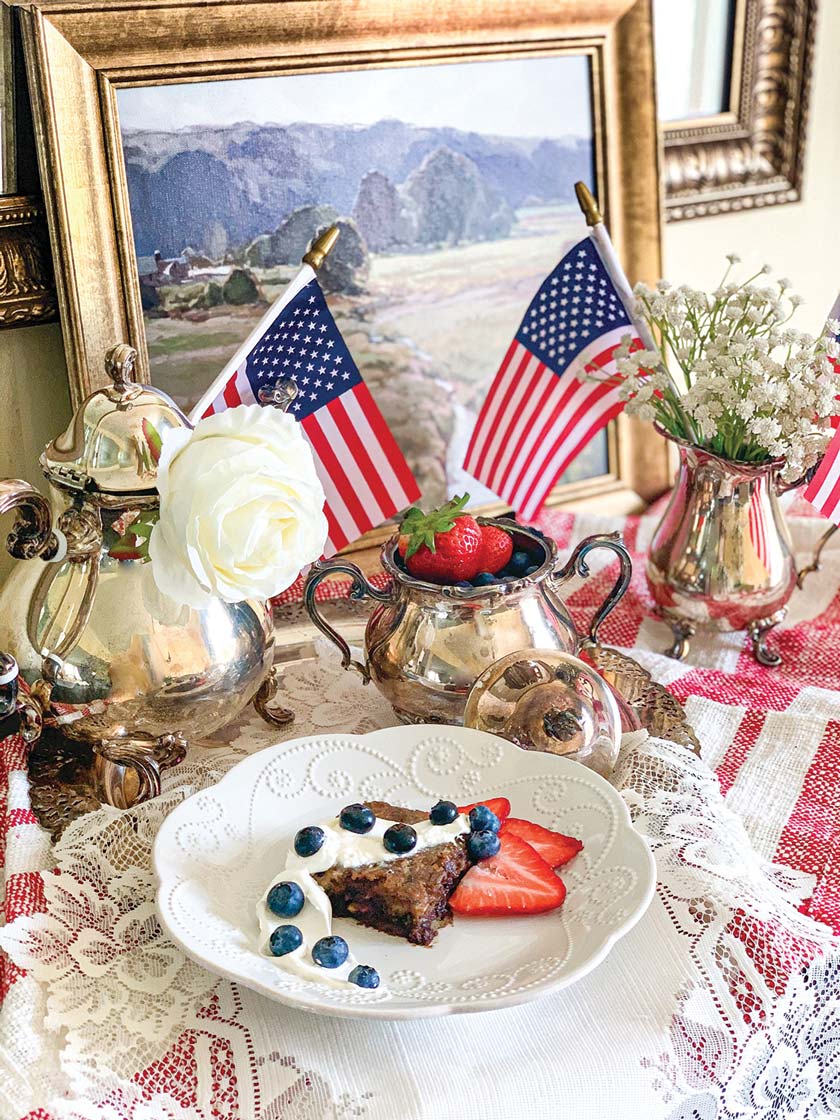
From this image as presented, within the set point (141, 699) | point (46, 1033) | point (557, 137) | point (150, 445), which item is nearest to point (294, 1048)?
point (46, 1033)

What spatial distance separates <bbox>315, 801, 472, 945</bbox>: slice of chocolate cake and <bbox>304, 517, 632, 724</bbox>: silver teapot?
0.21 meters

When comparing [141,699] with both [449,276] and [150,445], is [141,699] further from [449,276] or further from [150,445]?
[449,276]

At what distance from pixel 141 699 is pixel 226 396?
348mm

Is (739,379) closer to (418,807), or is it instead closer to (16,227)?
(418,807)

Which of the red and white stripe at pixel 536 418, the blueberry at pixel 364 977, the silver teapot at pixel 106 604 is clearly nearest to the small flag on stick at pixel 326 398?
the red and white stripe at pixel 536 418

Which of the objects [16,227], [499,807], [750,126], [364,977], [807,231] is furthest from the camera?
[807,231]

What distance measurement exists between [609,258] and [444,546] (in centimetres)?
45

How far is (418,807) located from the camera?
0.82 metres

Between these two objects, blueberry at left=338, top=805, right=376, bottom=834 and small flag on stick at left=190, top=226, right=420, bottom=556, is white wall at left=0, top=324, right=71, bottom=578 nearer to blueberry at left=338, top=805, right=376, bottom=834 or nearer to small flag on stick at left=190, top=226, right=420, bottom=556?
small flag on stick at left=190, top=226, right=420, bottom=556

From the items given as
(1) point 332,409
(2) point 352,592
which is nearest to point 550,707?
(2) point 352,592

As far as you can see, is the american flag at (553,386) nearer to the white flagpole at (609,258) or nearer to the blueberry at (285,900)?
the white flagpole at (609,258)

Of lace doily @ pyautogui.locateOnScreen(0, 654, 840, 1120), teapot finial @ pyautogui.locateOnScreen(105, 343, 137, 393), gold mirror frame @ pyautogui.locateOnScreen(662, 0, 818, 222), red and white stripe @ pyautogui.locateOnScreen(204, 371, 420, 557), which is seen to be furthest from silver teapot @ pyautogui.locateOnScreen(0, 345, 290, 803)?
gold mirror frame @ pyautogui.locateOnScreen(662, 0, 818, 222)

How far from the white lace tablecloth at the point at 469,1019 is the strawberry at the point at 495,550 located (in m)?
0.20

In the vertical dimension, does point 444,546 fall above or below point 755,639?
above
